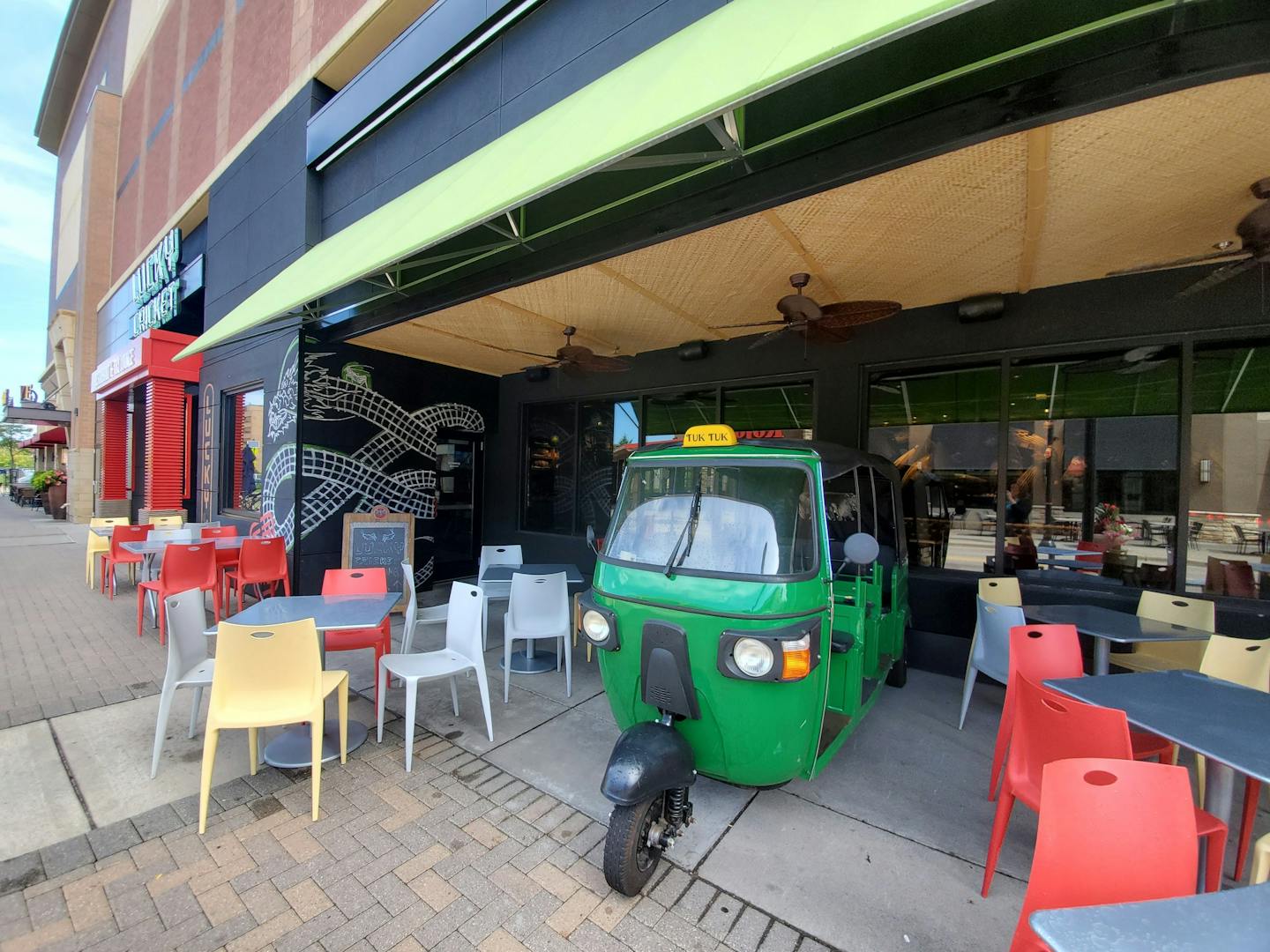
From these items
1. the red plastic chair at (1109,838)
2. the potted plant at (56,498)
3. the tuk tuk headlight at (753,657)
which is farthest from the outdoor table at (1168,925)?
the potted plant at (56,498)

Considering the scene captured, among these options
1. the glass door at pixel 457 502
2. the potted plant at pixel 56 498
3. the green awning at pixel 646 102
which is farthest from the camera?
the potted plant at pixel 56 498

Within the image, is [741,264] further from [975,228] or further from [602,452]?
[602,452]

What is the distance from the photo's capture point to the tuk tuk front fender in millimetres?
2082

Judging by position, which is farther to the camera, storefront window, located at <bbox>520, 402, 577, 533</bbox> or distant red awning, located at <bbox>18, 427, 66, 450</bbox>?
distant red awning, located at <bbox>18, 427, 66, 450</bbox>

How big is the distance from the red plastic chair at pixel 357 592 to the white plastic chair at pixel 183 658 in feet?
2.41

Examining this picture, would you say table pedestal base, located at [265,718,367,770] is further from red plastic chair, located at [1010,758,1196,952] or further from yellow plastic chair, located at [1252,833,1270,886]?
yellow plastic chair, located at [1252,833,1270,886]

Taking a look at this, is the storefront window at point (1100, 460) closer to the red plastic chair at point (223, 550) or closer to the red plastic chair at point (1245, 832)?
the red plastic chair at point (1245, 832)

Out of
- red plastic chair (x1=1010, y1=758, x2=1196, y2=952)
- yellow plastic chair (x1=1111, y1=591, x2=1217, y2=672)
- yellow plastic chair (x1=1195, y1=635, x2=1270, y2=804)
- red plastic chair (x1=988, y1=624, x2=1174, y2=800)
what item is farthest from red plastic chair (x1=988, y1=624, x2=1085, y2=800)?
red plastic chair (x1=1010, y1=758, x2=1196, y2=952)

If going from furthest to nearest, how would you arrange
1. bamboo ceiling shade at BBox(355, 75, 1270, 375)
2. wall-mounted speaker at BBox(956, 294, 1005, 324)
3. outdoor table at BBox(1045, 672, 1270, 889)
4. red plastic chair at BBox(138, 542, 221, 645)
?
red plastic chair at BBox(138, 542, 221, 645) < wall-mounted speaker at BBox(956, 294, 1005, 324) < bamboo ceiling shade at BBox(355, 75, 1270, 375) < outdoor table at BBox(1045, 672, 1270, 889)

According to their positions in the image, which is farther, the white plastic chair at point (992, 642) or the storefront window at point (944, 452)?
the storefront window at point (944, 452)

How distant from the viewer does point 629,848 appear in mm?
2109

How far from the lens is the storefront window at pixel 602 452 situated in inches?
284

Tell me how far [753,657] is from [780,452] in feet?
3.45

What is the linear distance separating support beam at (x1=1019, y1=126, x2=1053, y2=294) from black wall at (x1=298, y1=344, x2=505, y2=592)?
6998mm
